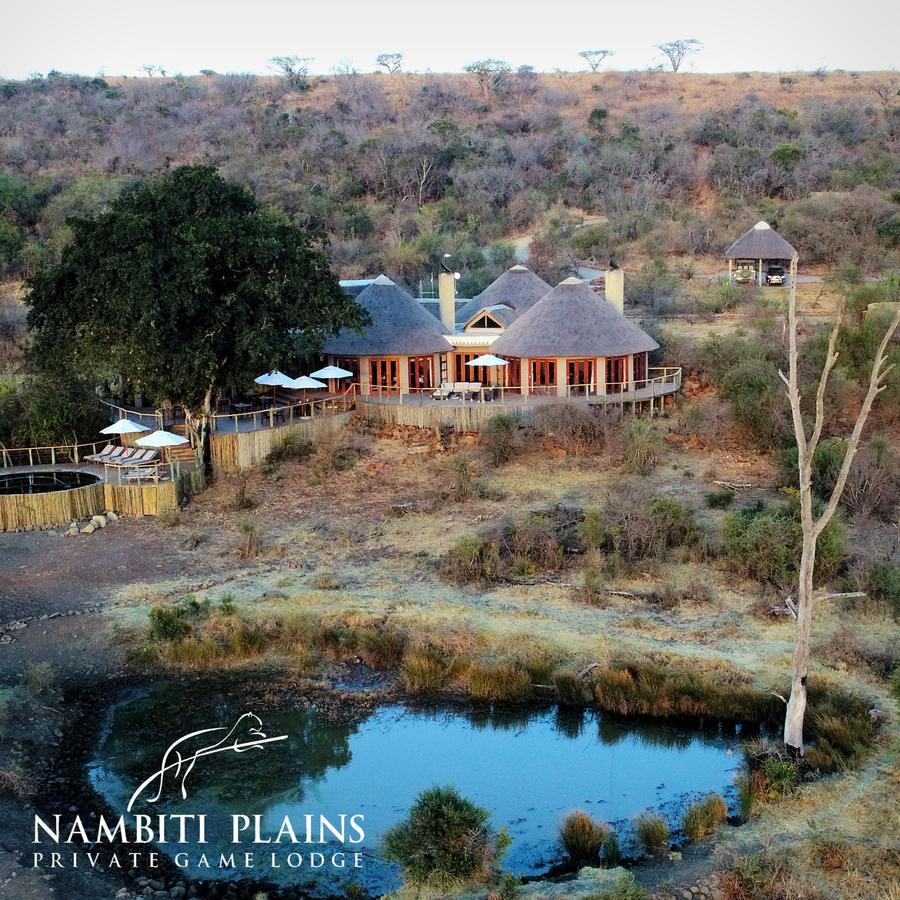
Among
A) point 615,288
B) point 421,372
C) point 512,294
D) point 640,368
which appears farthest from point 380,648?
point 512,294

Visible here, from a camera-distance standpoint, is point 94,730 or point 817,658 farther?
point 817,658

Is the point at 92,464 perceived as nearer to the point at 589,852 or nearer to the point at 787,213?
the point at 589,852

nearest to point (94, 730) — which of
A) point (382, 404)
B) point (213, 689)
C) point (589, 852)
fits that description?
point (213, 689)

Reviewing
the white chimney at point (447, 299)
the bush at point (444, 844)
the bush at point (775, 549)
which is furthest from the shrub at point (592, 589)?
the white chimney at point (447, 299)

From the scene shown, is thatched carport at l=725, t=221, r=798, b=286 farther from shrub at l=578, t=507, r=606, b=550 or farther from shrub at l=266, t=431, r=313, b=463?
shrub at l=578, t=507, r=606, b=550

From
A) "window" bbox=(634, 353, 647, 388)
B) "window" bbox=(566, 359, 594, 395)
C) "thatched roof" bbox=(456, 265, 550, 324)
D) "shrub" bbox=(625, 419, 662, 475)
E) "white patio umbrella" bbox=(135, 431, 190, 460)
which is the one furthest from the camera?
"thatched roof" bbox=(456, 265, 550, 324)

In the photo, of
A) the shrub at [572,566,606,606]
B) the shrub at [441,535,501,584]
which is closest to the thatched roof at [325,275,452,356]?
the shrub at [441,535,501,584]

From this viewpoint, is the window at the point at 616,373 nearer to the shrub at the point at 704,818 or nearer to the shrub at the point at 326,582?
the shrub at the point at 326,582
